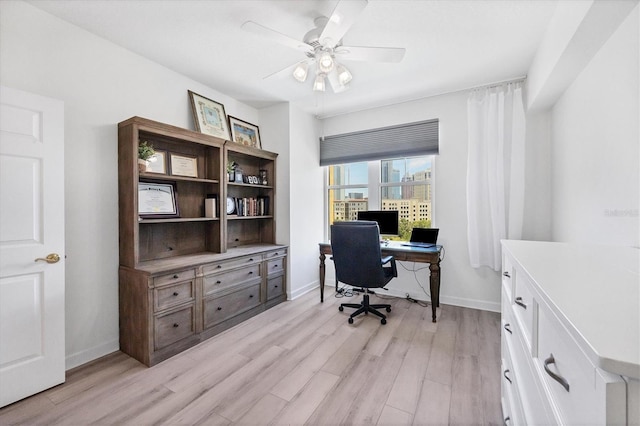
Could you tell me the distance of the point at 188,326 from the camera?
2.40 meters

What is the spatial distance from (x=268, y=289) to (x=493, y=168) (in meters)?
2.90

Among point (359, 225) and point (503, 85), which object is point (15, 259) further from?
point (503, 85)

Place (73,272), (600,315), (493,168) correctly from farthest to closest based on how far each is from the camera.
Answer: (493,168) → (73,272) → (600,315)

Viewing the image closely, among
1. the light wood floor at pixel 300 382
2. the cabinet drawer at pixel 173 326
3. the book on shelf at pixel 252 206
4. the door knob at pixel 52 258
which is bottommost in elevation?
the light wood floor at pixel 300 382

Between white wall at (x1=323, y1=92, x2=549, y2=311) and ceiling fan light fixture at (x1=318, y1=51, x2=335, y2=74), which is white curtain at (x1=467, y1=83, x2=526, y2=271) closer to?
white wall at (x1=323, y1=92, x2=549, y2=311)

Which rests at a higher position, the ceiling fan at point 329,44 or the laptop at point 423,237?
the ceiling fan at point 329,44

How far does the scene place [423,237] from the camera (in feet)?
11.1

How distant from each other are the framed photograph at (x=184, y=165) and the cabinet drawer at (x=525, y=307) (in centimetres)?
282

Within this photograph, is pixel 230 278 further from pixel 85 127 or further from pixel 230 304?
pixel 85 127

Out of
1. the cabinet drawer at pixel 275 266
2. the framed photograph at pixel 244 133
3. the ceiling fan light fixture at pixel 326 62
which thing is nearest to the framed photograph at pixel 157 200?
the framed photograph at pixel 244 133

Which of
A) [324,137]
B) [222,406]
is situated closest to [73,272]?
[222,406]

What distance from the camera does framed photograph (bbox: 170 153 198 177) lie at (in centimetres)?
273

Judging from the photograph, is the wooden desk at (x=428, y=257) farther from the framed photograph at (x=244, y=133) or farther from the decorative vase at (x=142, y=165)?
the decorative vase at (x=142, y=165)

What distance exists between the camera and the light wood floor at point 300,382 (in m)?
1.60
